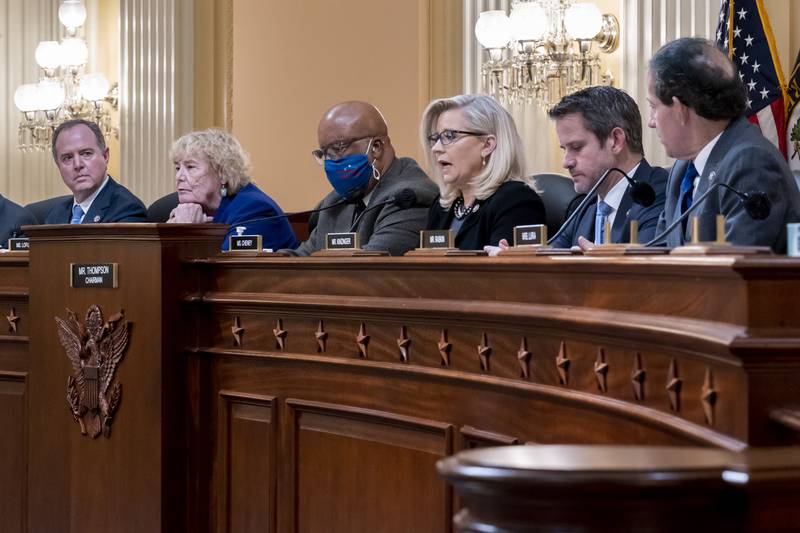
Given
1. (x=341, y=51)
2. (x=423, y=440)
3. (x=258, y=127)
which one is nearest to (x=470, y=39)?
(x=341, y=51)

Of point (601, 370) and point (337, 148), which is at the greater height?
point (337, 148)

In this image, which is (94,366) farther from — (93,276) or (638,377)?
(638,377)

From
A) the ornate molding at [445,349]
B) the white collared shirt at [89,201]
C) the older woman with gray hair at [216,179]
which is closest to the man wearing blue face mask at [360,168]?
the older woman with gray hair at [216,179]

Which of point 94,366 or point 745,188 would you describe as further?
point 94,366

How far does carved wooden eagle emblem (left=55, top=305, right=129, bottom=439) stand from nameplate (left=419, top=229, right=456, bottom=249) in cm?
98

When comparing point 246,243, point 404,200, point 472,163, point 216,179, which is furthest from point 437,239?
point 216,179

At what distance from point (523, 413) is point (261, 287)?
1.06 m

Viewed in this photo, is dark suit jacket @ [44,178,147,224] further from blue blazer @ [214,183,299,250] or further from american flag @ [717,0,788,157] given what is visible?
american flag @ [717,0,788,157]

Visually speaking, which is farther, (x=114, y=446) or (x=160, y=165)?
(x=160, y=165)

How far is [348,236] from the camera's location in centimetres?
307

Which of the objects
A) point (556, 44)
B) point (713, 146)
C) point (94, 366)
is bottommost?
point (94, 366)

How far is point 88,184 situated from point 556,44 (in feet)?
→ 7.61

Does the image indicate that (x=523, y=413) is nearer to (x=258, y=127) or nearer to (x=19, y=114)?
(x=258, y=127)

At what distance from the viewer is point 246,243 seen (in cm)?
341
